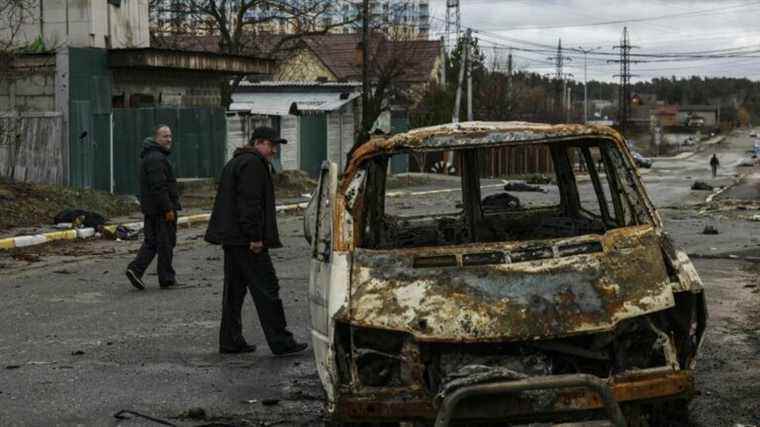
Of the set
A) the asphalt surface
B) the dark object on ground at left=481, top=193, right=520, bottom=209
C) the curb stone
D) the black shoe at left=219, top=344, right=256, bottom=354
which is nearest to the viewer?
the asphalt surface

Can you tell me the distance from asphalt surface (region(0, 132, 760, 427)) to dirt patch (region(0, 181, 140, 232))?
452cm

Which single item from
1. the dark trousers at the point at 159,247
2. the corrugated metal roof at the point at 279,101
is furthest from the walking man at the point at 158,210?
the corrugated metal roof at the point at 279,101

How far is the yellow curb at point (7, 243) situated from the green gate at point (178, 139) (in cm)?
876

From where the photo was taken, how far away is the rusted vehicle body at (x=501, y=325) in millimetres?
5461

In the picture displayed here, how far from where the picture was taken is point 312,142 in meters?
39.7

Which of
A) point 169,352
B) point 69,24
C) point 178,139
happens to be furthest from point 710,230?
point 69,24

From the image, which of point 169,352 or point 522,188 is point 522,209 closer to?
point 169,352

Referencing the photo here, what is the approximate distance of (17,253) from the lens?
17.1 metres

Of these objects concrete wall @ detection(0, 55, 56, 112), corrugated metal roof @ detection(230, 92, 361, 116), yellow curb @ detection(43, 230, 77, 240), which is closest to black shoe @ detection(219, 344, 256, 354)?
yellow curb @ detection(43, 230, 77, 240)

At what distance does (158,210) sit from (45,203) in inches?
399

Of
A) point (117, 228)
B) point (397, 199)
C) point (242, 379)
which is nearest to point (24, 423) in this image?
point (242, 379)

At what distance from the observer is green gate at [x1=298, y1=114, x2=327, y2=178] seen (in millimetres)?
38906

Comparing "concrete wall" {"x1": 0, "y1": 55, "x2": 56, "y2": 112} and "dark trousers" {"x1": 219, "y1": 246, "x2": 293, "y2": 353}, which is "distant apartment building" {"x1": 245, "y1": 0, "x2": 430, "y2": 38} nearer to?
"concrete wall" {"x1": 0, "y1": 55, "x2": 56, "y2": 112}

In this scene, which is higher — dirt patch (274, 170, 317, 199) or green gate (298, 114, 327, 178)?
green gate (298, 114, 327, 178)
